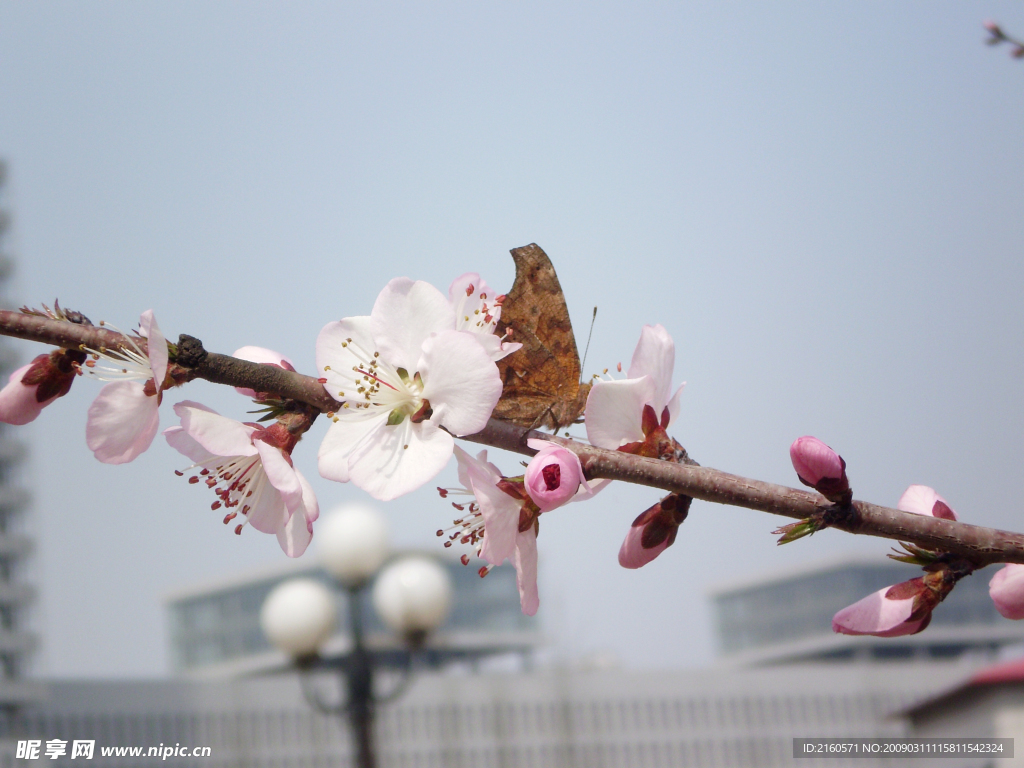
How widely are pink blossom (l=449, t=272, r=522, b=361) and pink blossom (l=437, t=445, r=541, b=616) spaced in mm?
113

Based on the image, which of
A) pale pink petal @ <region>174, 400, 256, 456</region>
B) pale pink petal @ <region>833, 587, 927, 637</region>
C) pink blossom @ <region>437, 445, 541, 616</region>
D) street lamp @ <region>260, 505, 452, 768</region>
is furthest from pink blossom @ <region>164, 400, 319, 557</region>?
street lamp @ <region>260, 505, 452, 768</region>

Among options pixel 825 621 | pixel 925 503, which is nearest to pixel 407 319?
A: pixel 925 503

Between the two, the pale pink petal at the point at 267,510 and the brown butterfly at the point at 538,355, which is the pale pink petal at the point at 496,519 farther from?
the pale pink petal at the point at 267,510

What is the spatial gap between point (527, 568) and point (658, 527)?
0.08 meters

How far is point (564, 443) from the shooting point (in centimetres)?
52

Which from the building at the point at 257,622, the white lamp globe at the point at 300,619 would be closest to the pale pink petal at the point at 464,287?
the white lamp globe at the point at 300,619

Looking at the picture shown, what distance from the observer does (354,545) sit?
284 cm

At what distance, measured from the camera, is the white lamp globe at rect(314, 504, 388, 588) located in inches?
112

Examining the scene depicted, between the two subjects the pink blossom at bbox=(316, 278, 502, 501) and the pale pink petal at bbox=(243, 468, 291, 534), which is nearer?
the pink blossom at bbox=(316, 278, 502, 501)

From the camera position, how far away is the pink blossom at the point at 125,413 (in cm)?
54

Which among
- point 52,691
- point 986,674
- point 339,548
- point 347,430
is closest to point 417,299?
point 347,430

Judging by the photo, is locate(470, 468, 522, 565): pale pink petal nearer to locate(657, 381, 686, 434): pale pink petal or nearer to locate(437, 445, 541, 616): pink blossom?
locate(437, 445, 541, 616): pink blossom

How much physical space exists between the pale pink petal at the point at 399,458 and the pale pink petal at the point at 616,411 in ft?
0.31

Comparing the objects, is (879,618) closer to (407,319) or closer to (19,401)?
(407,319)
